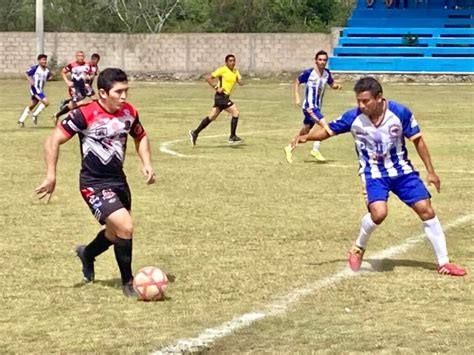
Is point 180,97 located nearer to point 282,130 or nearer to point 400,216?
point 282,130

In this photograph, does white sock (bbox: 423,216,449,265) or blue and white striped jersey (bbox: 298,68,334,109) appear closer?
white sock (bbox: 423,216,449,265)

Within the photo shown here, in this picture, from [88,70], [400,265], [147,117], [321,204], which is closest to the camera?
[400,265]

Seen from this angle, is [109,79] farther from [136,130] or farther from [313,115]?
[313,115]

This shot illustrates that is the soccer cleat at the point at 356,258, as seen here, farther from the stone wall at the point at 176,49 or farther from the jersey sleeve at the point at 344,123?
the stone wall at the point at 176,49

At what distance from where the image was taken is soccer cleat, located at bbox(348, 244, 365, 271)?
28.9 feet

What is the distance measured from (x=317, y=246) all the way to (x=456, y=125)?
15.8 metres

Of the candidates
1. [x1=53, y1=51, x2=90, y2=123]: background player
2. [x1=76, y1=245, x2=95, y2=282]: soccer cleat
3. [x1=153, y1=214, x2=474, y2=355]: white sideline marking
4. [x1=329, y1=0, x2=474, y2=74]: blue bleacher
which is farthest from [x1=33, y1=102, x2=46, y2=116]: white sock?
[x1=329, y1=0, x2=474, y2=74]: blue bleacher

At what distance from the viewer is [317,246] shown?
9977 millimetres

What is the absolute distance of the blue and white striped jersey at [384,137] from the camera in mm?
8672

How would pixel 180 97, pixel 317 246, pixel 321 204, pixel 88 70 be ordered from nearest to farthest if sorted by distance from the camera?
pixel 317 246 < pixel 321 204 < pixel 88 70 < pixel 180 97

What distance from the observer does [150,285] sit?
25.1 feet

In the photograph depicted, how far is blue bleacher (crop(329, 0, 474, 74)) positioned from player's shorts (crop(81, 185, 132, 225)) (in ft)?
144

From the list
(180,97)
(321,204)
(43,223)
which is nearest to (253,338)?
(43,223)

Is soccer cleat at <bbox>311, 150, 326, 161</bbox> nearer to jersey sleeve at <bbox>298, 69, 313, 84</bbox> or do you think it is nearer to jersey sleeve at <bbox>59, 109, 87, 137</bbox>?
jersey sleeve at <bbox>298, 69, 313, 84</bbox>
